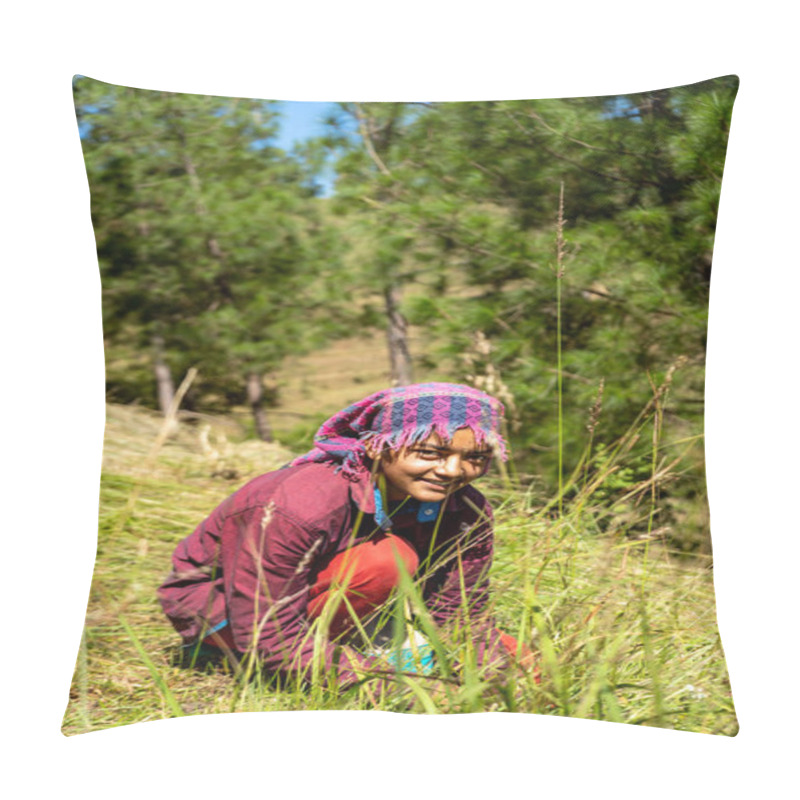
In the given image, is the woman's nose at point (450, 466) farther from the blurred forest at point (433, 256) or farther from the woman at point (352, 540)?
Answer: the blurred forest at point (433, 256)

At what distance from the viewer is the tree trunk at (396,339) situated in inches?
105

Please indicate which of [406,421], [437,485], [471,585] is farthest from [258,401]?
[471,585]

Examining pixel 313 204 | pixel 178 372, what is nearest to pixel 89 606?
pixel 178 372

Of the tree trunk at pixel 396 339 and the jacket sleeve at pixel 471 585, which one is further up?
the tree trunk at pixel 396 339

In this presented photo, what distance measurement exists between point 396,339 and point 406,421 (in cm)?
23

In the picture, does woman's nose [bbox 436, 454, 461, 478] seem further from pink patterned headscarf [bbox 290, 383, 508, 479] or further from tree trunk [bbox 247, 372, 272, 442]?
tree trunk [bbox 247, 372, 272, 442]

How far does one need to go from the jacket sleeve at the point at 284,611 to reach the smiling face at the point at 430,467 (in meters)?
0.25

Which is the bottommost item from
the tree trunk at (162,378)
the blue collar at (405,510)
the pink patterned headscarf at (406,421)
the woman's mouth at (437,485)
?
the blue collar at (405,510)

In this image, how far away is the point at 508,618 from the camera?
2598 mm

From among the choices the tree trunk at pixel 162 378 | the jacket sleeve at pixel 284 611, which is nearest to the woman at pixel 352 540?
the jacket sleeve at pixel 284 611

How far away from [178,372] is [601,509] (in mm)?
1196

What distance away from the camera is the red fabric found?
2.57 meters

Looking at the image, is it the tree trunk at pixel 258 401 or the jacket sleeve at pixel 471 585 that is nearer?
the jacket sleeve at pixel 471 585

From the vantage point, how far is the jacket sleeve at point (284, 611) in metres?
2.56
